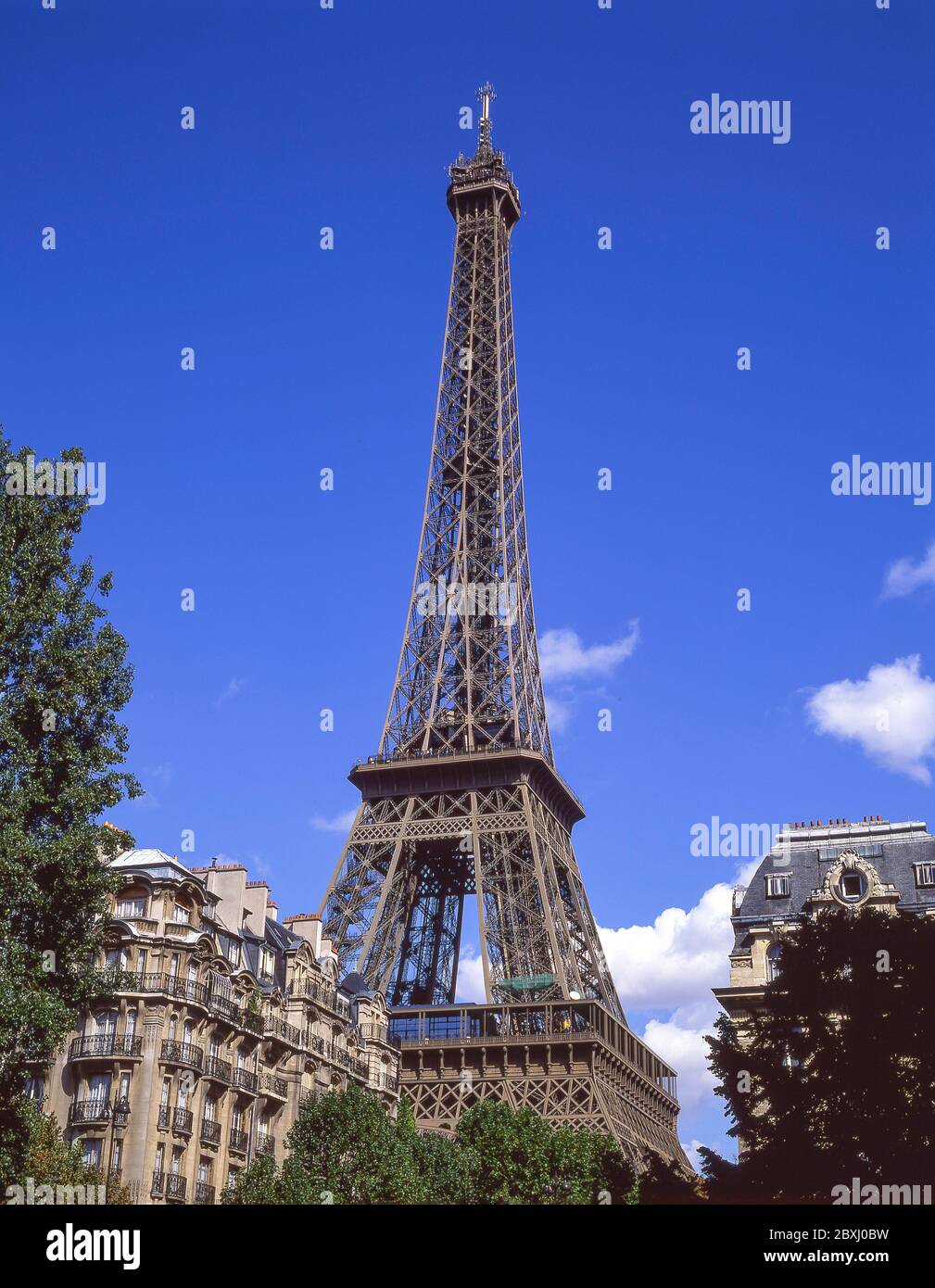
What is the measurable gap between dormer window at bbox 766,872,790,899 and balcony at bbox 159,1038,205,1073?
2694cm

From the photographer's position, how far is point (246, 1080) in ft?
187

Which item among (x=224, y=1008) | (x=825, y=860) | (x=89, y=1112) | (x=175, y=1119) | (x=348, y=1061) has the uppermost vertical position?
(x=825, y=860)

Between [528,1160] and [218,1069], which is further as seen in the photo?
[528,1160]

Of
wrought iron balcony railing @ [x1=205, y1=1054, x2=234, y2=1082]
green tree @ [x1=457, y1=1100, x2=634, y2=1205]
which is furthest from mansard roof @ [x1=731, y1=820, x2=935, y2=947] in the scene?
wrought iron balcony railing @ [x1=205, y1=1054, x2=234, y2=1082]

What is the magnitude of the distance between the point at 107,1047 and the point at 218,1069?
18.7 ft

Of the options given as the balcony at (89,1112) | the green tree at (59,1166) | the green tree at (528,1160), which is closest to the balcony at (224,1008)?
the balcony at (89,1112)

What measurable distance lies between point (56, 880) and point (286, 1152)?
109ft

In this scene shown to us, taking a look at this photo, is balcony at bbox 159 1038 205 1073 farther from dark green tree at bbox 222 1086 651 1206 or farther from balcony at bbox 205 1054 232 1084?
dark green tree at bbox 222 1086 651 1206

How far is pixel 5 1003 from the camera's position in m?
29.2

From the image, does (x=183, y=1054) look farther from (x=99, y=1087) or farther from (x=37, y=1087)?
(x=37, y=1087)

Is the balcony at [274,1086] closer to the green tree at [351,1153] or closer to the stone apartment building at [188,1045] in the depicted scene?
the stone apartment building at [188,1045]

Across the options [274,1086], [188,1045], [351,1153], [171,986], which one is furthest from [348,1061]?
[171,986]

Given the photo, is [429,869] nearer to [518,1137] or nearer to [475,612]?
[475,612]
